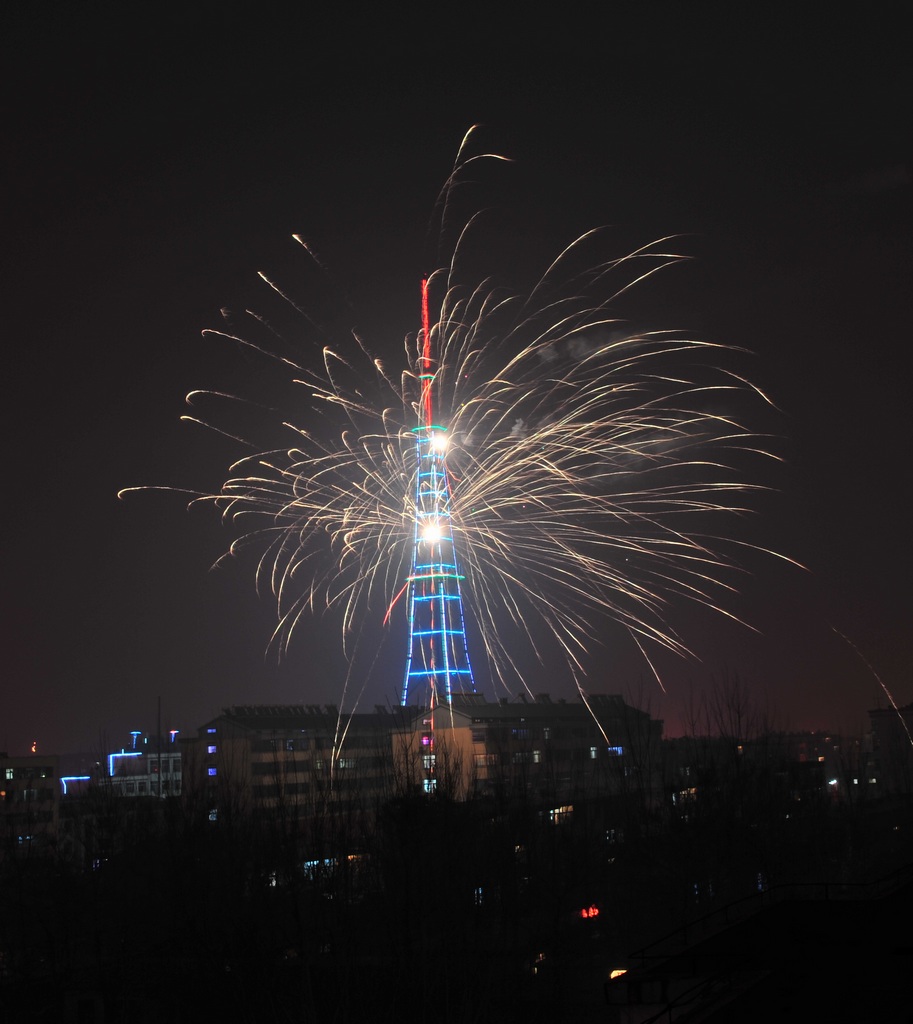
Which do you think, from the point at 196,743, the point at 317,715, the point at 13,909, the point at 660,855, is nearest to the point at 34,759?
the point at 196,743

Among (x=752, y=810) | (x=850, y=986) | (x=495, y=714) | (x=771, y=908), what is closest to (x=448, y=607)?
(x=495, y=714)

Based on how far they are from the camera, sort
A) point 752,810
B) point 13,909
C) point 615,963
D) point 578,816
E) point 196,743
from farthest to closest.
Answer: point 196,743 < point 578,816 < point 752,810 < point 13,909 < point 615,963

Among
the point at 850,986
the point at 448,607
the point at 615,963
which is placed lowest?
the point at 615,963

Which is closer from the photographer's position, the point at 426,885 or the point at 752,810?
the point at 426,885

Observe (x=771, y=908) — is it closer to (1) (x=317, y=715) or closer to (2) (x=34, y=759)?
(2) (x=34, y=759)

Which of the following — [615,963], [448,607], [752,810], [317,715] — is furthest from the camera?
[317,715]

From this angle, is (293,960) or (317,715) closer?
(293,960)

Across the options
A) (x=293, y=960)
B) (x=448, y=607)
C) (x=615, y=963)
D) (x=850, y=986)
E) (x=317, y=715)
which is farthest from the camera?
(x=317, y=715)

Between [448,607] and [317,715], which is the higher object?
[448,607]

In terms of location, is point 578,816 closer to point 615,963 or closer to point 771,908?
point 615,963
